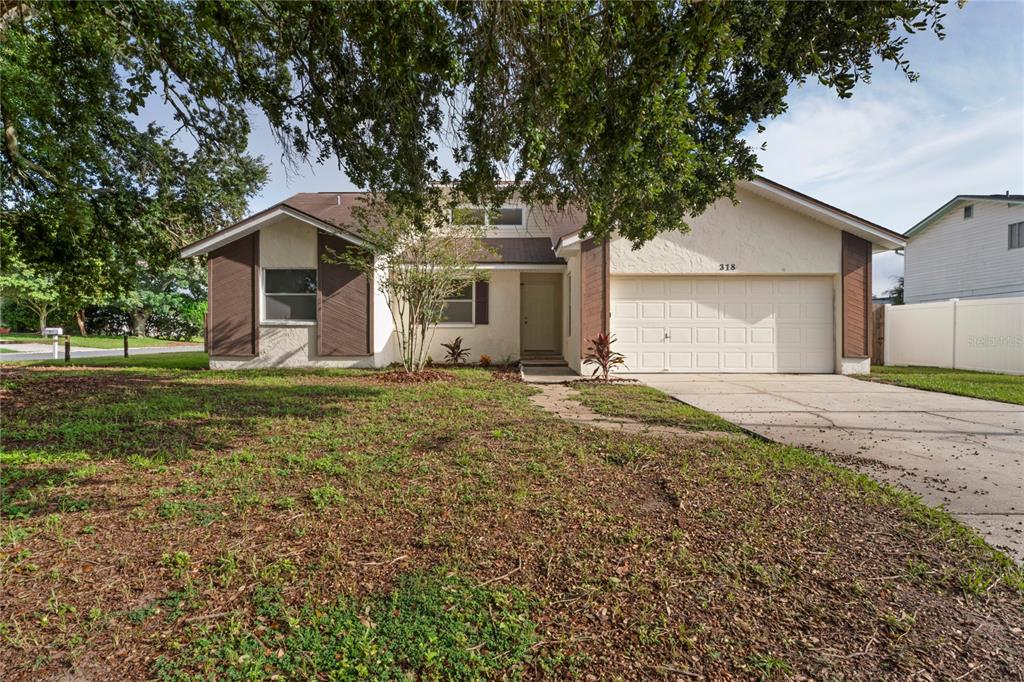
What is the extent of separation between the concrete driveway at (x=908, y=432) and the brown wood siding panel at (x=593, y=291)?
1854mm

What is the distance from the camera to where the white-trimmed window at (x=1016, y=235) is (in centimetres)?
1612

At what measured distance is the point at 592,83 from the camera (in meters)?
3.75

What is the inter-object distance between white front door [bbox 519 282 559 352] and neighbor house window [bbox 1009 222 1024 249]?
16749 mm

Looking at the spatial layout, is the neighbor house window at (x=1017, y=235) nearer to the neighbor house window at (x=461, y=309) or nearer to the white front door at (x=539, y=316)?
the white front door at (x=539, y=316)

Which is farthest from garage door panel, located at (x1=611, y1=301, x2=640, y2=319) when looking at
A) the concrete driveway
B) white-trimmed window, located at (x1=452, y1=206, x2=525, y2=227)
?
white-trimmed window, located at (x1=452, y1=206, x2=525, y2=227)

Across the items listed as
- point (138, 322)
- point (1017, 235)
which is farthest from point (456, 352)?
point (138, 322)

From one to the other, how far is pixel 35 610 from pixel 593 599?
2625 millimetres

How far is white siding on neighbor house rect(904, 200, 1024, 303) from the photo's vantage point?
54.2 ft

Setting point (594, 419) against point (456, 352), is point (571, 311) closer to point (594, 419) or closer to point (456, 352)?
point (456, 352)

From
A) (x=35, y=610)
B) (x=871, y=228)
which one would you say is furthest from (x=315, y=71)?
(x=871, y=228)

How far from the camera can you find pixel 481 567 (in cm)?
249

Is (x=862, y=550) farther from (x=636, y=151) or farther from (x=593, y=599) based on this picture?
(x=636, y=151)

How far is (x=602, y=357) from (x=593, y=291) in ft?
5.58

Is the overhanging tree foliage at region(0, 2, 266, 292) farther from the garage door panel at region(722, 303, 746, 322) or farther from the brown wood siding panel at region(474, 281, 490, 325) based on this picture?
the garage door panel at region(722, 303, 746, 322)
